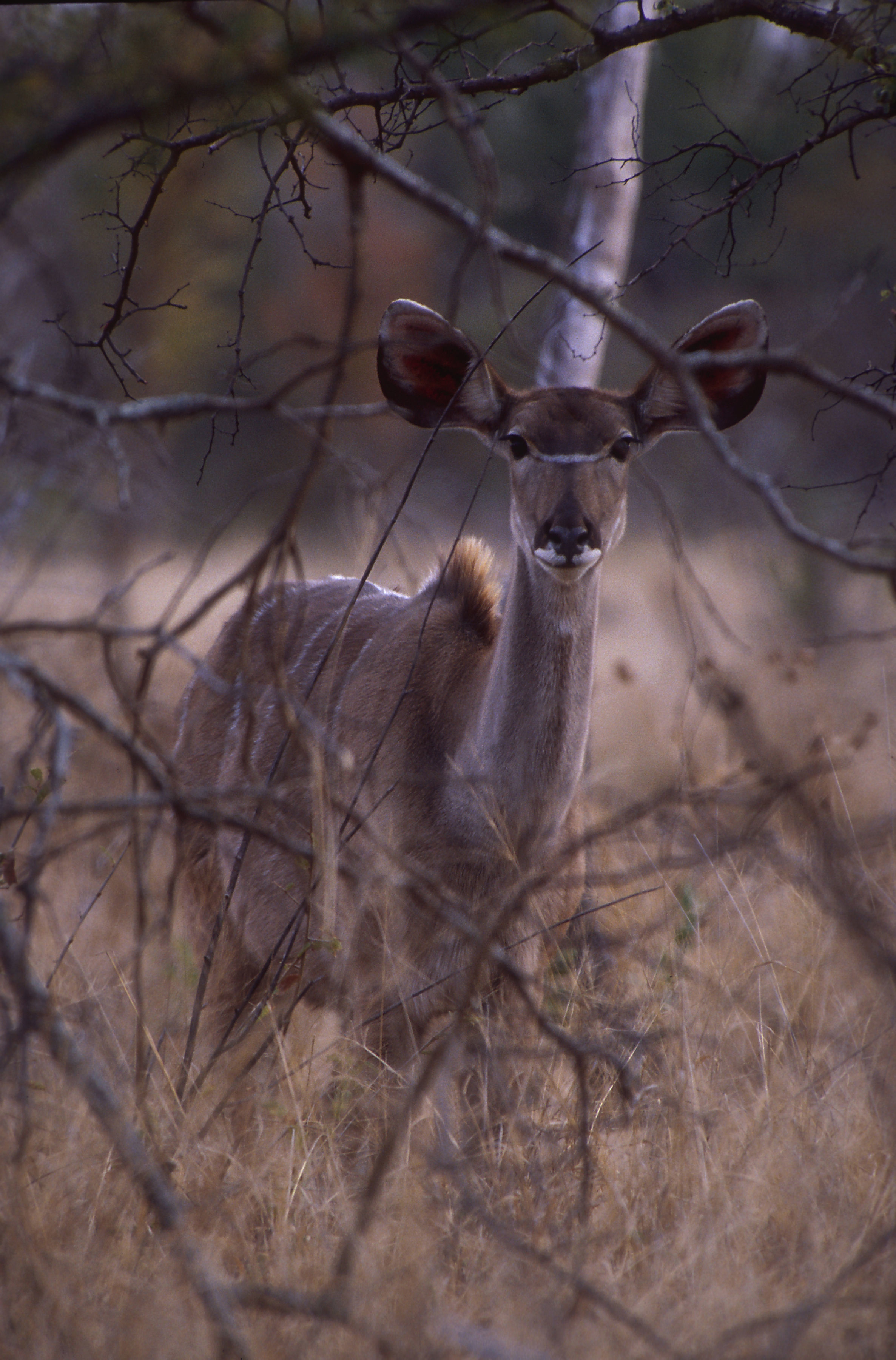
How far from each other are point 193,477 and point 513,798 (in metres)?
19.0

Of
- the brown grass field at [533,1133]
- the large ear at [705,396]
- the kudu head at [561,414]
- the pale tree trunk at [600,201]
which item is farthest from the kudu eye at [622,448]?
the pale tree trunk at [600,201]

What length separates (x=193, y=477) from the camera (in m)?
21.5

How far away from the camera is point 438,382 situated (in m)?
3.87

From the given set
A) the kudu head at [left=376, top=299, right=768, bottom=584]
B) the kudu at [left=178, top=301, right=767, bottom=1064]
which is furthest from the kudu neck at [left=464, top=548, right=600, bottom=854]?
the kudu head at [left=376, top=299, right=768, bottom=584]

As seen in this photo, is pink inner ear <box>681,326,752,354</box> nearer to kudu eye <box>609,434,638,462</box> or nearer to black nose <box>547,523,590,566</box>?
kudu eye <box>609,434,638,462</box>

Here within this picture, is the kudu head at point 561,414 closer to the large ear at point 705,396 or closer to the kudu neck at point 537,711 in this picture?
the large ear at point 705,396

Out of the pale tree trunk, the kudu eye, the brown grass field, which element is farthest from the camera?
the pale tree trunk

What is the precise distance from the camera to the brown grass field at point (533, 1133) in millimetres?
1968

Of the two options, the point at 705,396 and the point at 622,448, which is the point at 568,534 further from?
the point at 705,396

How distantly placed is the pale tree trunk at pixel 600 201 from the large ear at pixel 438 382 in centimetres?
185

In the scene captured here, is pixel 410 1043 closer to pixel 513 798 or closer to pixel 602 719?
pixel 513 798

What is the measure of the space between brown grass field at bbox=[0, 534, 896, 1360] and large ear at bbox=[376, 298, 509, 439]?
1.02m

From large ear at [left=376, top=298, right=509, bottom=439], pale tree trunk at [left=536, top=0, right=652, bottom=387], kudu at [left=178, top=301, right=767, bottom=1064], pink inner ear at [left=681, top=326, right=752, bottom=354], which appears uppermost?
pale tree trunk at [left=536, top=0, right=652, bottom=387]

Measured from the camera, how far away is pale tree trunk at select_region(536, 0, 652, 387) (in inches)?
223
